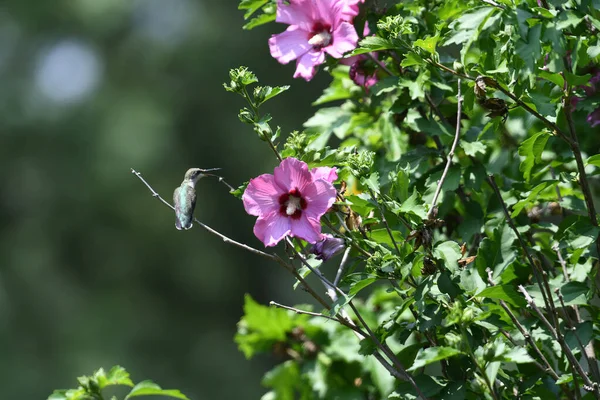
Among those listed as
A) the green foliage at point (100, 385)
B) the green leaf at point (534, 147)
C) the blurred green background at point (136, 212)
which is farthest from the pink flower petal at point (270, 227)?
the blurred green background at point (136, 212)

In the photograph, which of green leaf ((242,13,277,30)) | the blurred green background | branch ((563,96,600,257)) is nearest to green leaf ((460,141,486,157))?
branch ((563,96,600,257))

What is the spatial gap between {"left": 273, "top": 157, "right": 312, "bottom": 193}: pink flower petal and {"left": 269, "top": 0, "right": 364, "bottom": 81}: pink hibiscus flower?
0.30 meters

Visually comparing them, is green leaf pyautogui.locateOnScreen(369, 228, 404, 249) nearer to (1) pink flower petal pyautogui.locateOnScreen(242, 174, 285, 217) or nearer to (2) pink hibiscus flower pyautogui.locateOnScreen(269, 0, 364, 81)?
(1) pink flower petal pyautogui.locateOnScreen(242, 174, 285, 217)

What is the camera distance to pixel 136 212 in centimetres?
1085

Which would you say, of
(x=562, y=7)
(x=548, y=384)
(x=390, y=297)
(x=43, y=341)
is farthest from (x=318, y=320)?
(x=43, y=341)

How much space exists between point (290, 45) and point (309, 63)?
0.06 m

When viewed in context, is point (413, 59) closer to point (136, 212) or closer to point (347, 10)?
point (347, 10)

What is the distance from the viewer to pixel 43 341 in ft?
35.1

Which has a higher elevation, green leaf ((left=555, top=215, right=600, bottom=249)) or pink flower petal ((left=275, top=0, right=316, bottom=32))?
pink flower petal ((left=275, top=0, right=316, bottom=32))

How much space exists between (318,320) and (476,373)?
96cm

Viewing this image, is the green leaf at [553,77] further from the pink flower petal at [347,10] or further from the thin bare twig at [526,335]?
the pink flower petal at [347,10]

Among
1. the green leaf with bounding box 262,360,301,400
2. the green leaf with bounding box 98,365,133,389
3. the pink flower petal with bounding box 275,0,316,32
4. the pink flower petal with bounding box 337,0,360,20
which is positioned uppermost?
the pink flower petal with bounding box 275,0,316,32

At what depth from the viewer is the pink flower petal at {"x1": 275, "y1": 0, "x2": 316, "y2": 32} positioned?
5.49 feet

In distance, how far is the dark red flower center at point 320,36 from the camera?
1664mm
